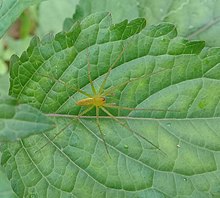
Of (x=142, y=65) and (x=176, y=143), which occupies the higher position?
(x=142, y=65)

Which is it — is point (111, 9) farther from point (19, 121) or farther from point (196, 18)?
point (19, 121)

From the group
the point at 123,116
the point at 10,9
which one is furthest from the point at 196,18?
the point at 10,9

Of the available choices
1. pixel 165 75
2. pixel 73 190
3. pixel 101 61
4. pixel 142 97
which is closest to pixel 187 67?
pixel 165 75

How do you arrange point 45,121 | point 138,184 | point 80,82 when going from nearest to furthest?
point 45,121
point 138,184
point 80,82

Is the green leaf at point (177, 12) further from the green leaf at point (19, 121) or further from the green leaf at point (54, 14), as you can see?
the green leaf at point (19, 121)

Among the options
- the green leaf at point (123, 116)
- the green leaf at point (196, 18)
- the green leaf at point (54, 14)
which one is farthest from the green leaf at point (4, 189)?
the green leaf at point (54, 14)

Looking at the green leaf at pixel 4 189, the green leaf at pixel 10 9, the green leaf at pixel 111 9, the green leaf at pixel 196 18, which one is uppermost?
the green leaf at pixel 10 9

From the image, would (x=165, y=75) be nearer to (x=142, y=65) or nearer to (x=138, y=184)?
(x=142, y=65)
